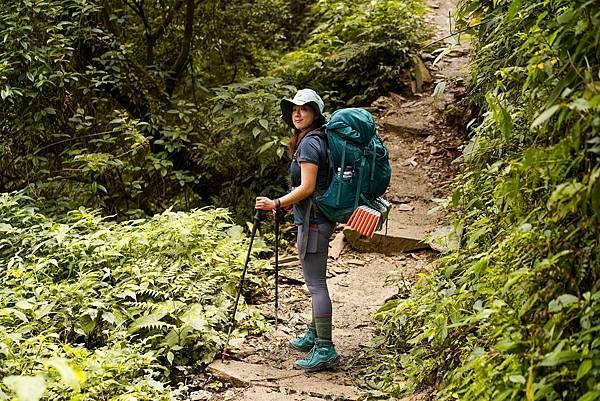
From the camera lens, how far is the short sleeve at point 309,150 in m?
4.86

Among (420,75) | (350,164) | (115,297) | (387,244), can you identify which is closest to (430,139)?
(420,75)

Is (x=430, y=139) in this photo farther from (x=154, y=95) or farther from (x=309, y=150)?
(x=309, y=150)

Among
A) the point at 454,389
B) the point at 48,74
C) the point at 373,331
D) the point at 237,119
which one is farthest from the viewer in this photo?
the point at 237,119

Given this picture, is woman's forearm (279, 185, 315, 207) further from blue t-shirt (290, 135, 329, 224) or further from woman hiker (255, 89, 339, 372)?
blue t-shirt (290, 135, 329, 224)

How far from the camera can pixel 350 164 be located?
16.0ft

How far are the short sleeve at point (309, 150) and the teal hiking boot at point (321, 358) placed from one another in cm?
140

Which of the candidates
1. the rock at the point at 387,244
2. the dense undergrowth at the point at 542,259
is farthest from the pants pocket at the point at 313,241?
the rock at the point at 387,244

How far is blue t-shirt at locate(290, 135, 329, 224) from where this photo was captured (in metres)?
4.87

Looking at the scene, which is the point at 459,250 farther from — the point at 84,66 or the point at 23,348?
the point at 84,66

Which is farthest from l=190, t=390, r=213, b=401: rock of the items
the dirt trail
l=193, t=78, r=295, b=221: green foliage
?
l=193, t=78, r=295, b=221: green foliage

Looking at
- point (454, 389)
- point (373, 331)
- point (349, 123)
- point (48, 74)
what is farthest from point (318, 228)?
point (48, 74)

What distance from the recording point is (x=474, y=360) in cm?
312

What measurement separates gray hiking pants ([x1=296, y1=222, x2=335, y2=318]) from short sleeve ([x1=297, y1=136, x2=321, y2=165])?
511 mm

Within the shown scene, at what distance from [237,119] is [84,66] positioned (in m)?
2.22
